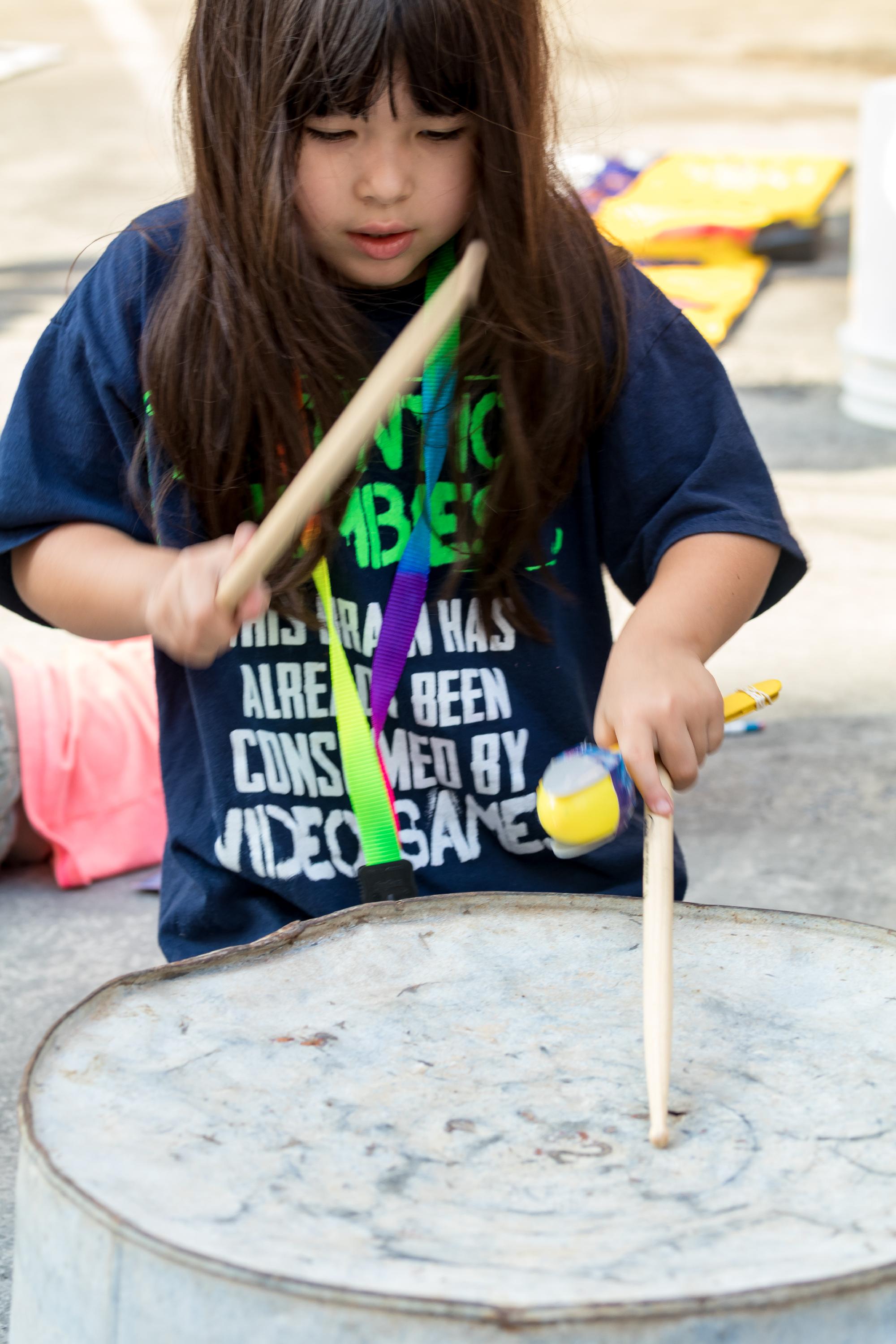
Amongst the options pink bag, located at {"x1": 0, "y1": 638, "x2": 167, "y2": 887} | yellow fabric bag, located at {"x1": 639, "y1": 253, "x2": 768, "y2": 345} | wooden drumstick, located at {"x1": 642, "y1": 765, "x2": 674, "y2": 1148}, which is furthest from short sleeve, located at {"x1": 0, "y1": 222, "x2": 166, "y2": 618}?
yellow fabric bag, located at {"x1": 639, "y1": 253, "x2": 768, "y2": 345}

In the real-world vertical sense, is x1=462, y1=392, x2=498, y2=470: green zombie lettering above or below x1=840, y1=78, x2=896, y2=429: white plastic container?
above

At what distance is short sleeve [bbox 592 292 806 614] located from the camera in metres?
1.09

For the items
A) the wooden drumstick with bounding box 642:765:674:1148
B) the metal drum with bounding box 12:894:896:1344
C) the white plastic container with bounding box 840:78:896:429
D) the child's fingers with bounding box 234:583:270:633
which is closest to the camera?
the metal drum with bounding box 12:894:896:1344

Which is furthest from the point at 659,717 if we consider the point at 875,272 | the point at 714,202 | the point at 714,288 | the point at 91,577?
the point at 714,202

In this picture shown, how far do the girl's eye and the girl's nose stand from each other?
0.08ft

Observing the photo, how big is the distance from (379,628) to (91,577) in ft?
0.68

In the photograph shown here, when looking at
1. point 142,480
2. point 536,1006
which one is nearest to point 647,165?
point 142,480

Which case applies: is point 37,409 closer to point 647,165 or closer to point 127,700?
point 127,700

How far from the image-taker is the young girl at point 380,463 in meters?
0.99

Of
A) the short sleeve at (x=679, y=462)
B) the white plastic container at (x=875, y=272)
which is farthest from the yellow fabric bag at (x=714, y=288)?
the short sleeve at (x=679, y=462)

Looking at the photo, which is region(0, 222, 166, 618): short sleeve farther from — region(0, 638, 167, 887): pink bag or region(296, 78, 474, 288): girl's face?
region(0, 638, 167, 887): pink bag

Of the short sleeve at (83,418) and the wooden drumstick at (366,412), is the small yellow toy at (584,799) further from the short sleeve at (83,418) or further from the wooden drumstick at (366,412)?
the short sleeve at (83,418)

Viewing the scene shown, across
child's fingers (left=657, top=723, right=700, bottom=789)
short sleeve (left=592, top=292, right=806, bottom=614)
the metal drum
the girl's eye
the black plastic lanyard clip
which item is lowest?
the black plastic lanyard clip

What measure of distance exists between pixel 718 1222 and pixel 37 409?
2.41ft
